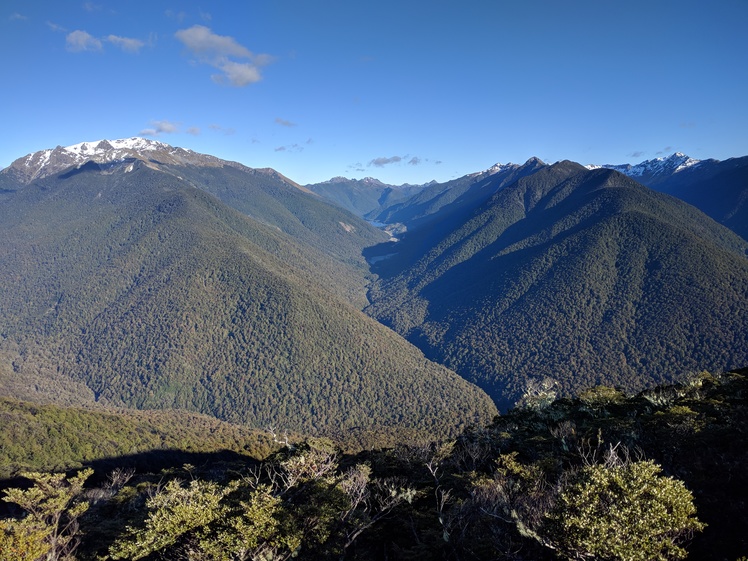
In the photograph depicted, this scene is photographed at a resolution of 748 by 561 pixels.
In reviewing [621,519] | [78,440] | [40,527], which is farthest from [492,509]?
[78,440]

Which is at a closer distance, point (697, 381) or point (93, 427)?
point (697, 381)

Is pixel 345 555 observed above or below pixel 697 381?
below

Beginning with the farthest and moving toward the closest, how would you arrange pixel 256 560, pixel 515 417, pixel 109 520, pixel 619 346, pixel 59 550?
pixel 619 346 < pixel 515 417 < pixel 109 520 < pixel 59 550 < pixel 256 560

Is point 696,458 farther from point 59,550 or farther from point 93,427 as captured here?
point 93,427

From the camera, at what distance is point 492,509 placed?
29938 millimetres

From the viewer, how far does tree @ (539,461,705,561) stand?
18.3 metres

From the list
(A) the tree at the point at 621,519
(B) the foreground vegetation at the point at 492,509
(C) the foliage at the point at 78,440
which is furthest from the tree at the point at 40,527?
(C) the foliage at the point at 78,440

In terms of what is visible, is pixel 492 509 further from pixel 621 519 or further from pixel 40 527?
pixel 40 527

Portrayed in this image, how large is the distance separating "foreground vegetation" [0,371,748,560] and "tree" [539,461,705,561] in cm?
6

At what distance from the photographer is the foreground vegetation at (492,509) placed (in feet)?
64.3

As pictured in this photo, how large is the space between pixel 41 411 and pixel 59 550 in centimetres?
10697

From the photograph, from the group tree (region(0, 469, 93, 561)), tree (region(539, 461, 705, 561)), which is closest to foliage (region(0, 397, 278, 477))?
tree (region(0, 469, 93, 561))

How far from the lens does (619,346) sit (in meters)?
198

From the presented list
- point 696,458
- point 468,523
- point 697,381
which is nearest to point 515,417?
point 697,381
